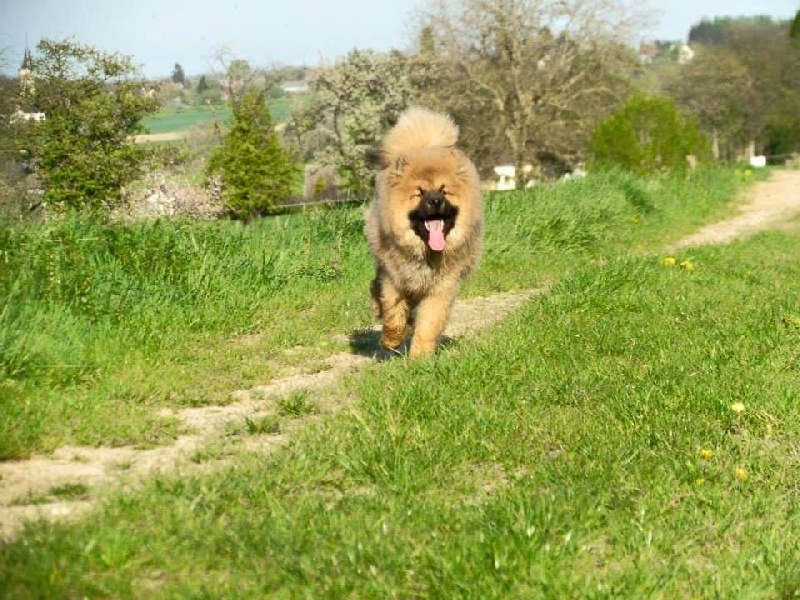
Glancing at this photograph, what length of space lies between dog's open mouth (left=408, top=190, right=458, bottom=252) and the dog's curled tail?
20.6 inches

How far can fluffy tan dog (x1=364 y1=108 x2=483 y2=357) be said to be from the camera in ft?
21.2

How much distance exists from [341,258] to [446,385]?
5.20 meters

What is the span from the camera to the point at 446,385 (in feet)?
17.9

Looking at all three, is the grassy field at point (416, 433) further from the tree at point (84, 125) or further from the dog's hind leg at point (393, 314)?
the tree at point (84, 125)

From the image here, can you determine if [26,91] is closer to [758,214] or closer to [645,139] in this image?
[758,214]

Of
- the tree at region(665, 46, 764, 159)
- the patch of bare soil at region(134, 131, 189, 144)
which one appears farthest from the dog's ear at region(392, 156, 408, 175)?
the tree at region(665, 46, 764, 159)

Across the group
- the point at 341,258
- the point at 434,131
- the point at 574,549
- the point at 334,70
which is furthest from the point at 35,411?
the point at 334,70

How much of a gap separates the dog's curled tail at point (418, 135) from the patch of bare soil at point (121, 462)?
1.73m

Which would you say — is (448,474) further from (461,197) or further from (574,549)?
(461,197)

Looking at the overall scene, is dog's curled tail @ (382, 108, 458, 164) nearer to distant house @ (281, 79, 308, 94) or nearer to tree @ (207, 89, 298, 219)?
tree @ (207, 89, 298, 219)

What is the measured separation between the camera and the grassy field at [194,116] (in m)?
20.9

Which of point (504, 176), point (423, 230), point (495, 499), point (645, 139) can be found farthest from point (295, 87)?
point (495, 499)

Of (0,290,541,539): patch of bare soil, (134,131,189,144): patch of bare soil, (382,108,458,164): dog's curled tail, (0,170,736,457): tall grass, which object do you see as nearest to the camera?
(0,290,541,539): patch of bare soil

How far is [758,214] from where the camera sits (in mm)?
18922
